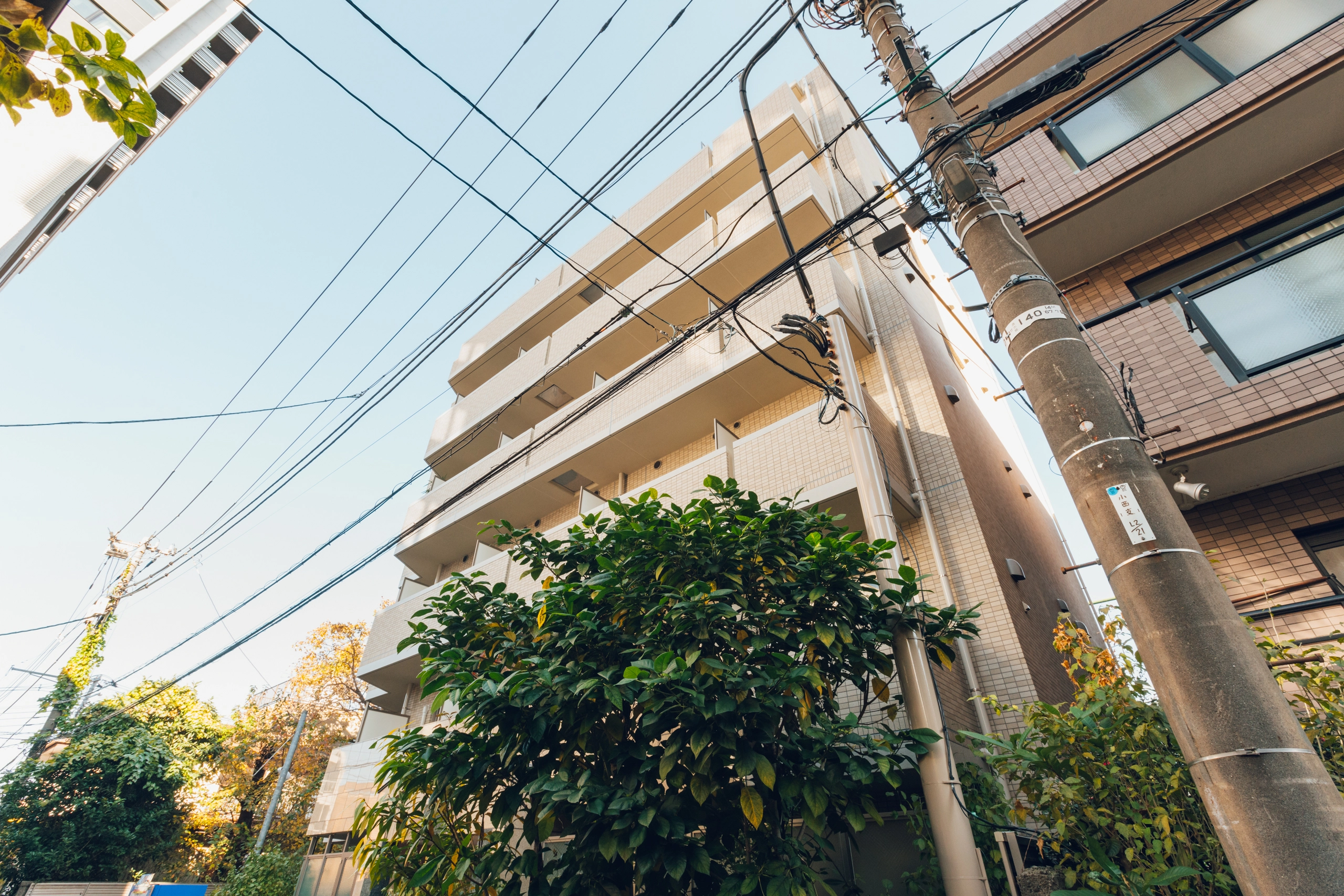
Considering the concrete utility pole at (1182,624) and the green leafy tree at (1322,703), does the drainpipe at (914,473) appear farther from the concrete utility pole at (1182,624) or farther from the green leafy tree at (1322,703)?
the concrete utility pole at (1182,624)

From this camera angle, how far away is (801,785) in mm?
3670

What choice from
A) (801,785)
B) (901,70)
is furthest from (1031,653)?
(901,70)

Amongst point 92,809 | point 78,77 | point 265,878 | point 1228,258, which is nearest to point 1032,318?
point 78,77

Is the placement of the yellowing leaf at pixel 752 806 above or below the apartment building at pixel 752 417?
below

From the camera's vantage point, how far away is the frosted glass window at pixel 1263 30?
6.28 metres

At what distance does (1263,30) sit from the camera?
6633mm

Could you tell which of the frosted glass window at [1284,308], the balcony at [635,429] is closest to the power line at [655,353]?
the balcony at [635,429]

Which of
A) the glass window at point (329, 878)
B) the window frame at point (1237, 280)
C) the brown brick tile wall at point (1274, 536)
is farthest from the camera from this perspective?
the glass window at point (329, 878)

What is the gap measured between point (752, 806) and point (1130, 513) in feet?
8.25

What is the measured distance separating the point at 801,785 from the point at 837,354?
162 inches

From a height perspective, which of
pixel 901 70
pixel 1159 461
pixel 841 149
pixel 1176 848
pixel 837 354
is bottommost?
pixel 1176 848

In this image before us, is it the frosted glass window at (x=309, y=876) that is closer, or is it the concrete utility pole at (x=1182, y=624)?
the concrete utility pole at (x=1182, y=624)

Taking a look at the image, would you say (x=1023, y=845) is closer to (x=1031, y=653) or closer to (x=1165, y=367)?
(x=1031, y=653)

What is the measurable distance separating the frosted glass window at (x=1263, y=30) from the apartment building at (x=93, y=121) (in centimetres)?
968
